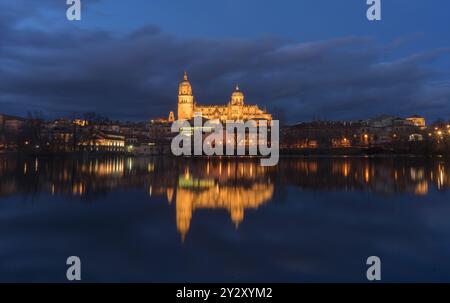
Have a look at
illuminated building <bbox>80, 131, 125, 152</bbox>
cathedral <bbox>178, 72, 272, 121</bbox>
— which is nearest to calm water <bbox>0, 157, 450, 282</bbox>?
illuminated building <bbox>80, 131, 125, 152</bbox>

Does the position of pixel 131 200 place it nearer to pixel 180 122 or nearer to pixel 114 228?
pixel 114 228

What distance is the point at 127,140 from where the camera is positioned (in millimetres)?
122188

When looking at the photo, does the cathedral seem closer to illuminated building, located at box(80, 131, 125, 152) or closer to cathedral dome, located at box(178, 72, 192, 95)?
cathedral dome, located at box(178, 72, 192, 95)

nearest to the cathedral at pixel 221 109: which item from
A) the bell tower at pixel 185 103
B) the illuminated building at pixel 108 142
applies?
the bell tower at pixel 185 103

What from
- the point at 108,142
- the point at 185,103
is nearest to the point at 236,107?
the point at 185,103

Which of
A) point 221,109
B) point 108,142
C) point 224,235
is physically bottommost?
point 224,235

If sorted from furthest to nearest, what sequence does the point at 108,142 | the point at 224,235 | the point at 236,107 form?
1. the point at 236,107
2. the point at 108,142
3. the point at 224,235

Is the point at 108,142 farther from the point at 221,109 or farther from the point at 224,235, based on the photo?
the point at 224,235

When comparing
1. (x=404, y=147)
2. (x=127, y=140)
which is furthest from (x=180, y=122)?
(x=404, y=147)

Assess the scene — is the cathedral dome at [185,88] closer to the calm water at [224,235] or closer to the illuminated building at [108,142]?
the illuminated building at [108,142]

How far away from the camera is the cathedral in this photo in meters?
138

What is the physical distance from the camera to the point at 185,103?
144m

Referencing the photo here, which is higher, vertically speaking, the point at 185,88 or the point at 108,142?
the point at 185,88

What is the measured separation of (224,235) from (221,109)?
435ft
